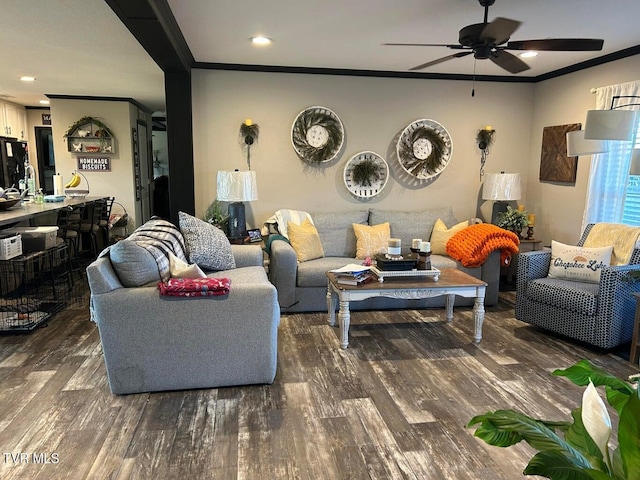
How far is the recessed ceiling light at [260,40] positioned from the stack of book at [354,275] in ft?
6.80

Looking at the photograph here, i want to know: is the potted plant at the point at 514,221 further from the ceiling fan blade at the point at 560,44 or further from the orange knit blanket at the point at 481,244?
the ceiling fan blade at the point at 560,44

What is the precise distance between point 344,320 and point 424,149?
8.87 feet

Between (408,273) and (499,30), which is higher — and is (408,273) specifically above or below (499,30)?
below

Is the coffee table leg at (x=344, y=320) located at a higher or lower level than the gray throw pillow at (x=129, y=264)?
lower

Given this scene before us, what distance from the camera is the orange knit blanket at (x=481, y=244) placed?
4.39m

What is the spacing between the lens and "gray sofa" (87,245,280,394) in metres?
2.66

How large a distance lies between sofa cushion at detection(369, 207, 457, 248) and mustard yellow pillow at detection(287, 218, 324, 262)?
29.7 inches

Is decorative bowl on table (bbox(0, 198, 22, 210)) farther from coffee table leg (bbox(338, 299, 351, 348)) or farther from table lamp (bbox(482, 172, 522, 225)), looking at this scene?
table lamp (bbox(482, 172, 522, 225))

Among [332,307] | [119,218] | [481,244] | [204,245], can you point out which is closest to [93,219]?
[119,218]

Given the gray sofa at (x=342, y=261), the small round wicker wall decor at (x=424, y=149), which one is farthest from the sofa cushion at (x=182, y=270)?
the small round wicker wall decor at (x=424, y=149)

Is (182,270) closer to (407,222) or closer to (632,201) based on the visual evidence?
(407,222)

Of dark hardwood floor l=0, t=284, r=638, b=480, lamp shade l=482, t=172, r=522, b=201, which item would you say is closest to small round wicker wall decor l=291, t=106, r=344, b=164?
lamp shade l=482, t=172, r=522, b=201

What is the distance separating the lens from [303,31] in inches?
143

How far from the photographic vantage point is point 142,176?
27.6ft
